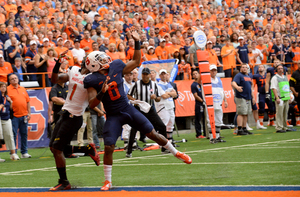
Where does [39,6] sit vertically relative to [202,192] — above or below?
above

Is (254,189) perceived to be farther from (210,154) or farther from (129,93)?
(129,93)

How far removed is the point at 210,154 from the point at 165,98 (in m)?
2.86

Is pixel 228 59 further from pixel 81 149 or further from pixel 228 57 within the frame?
pixel 81 149

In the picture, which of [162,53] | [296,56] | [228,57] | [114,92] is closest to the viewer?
[114,92]

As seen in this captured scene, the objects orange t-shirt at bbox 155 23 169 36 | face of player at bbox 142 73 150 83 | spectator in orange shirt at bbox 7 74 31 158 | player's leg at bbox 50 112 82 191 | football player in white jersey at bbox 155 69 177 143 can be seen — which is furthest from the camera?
orange t-shirt at bbox 155 23 169 36

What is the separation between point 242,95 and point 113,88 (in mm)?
9376

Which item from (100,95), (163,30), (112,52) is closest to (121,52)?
(112,52)

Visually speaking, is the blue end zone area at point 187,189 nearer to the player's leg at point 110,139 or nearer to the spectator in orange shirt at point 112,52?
the player's leg at point 110,139

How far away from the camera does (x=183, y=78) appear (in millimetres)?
18141

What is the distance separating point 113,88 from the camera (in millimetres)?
6293

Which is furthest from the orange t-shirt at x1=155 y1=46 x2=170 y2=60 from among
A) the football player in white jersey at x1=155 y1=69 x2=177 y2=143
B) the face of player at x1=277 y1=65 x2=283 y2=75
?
the football player in white jersey at x1=155 y1=69 x2=177 y2=143

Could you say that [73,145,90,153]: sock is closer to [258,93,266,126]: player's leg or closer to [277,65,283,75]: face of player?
[277,65,283,75]: face of player

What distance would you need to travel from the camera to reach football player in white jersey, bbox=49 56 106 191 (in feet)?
21.5

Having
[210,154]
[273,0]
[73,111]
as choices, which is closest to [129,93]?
[210,154]
